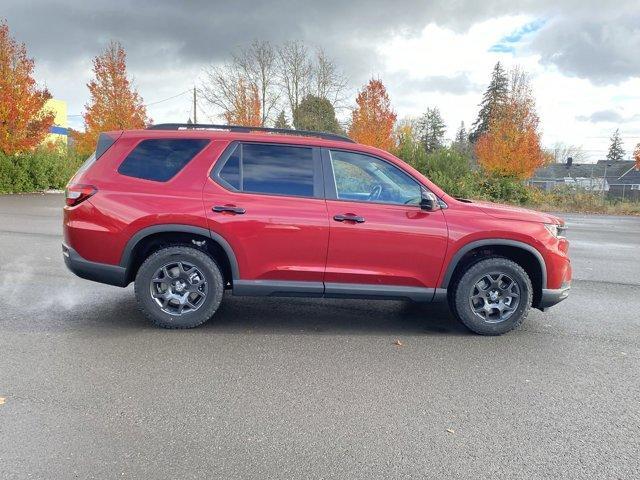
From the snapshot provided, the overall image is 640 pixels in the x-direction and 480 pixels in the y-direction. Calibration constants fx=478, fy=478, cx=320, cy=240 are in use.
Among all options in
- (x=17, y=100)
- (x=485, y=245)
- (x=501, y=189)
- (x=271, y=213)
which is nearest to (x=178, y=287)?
(x=271, y=213)

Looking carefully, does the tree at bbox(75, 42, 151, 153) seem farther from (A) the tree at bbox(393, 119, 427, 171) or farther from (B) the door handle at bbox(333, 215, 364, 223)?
(B) the door handle at bbox(333, 215, 364, 223)

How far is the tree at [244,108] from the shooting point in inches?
1120

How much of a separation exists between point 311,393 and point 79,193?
289cm

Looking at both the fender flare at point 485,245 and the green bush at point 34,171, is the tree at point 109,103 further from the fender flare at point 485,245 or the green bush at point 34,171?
the fender flare at point 485,245

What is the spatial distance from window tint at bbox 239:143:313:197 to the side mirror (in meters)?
1.06

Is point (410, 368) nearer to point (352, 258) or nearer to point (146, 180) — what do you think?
point (352, 258)

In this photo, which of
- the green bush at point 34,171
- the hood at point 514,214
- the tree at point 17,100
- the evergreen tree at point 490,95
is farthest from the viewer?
the evergreen tree at point 490,95

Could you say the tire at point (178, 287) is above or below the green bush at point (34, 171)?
below

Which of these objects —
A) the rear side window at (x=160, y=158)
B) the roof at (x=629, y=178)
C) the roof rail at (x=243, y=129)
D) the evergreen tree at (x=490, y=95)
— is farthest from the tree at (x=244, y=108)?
the roof at (x=629, y=178)

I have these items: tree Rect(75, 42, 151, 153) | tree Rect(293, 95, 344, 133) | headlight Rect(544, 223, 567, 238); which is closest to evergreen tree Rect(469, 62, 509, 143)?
tree Rect(293, 95, 344, 133)

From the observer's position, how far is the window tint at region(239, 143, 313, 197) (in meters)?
4.54

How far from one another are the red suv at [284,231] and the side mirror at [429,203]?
11mm

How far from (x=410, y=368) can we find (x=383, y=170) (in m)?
1.91

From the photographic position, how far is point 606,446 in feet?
9.43
